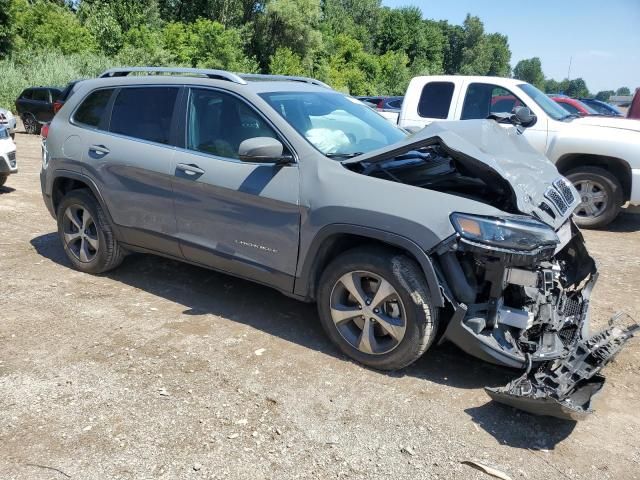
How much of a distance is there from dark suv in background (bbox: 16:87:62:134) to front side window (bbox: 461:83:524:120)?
14.4m

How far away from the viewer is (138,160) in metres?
A: 4.81

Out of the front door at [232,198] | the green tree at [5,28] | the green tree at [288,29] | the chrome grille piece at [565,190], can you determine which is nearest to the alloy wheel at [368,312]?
the front door at [232,198]

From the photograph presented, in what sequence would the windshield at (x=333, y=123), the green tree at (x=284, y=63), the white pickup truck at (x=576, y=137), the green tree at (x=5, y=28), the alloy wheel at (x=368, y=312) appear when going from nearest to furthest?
the alloy wheel at (x=368, y=312)
the windshield at (x=333, y=123)
the white pickup truck at (x=576, y=137)
the green tree at (x=5, y=28)
the green tree at (x=284, y=63)

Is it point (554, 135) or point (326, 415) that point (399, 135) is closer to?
point (326, 415)

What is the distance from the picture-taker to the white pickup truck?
7793mm

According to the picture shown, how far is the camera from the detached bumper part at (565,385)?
308 cm

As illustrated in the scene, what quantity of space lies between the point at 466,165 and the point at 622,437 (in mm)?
1770

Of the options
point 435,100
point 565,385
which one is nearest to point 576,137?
point 435,100

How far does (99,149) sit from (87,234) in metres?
0.83

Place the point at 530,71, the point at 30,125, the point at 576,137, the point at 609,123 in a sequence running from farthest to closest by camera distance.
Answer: the point at 530,71 < the point at 30,125 < the point at 609,123 < the point at 576,137

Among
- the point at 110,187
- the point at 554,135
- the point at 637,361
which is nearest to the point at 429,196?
the point at 637,361

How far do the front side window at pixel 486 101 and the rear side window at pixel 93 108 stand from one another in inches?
204

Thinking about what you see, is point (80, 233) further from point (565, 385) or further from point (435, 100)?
point (435, 100)

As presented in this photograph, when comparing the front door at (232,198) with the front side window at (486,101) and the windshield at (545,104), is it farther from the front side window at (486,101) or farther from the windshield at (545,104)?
the windshield at (545,104)
